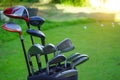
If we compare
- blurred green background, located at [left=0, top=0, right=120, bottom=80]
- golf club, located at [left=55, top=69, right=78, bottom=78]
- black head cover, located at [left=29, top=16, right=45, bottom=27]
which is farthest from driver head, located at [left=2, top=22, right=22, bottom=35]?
blurred green background, located at [left=0, top=0, right=120, bottom=80]

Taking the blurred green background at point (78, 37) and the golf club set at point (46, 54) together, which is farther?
the blurred green background at point (78, 37)

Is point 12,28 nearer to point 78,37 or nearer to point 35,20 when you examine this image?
point 35,20

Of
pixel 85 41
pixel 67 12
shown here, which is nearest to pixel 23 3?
pixel 67 12

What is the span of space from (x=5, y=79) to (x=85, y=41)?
1978 millimetres

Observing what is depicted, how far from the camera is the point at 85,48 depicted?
518 centimetres

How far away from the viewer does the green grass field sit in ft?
13.6

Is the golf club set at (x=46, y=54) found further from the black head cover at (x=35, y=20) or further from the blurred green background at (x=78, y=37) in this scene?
the blurred green background at (x=78, y=37)

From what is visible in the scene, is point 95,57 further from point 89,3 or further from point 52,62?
point 89,3

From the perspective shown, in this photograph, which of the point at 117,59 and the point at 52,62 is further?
the point at 117,59

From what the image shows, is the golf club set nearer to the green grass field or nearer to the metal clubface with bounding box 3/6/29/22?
the metal clubface with bounding box 3/6/29/22

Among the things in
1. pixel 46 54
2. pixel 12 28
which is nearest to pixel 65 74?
pixel 46 54

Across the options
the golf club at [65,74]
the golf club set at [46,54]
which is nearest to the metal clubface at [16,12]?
the golf club set at [46,54]

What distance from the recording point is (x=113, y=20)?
7094 millimetres

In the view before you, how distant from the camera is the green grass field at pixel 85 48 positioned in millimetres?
4133
